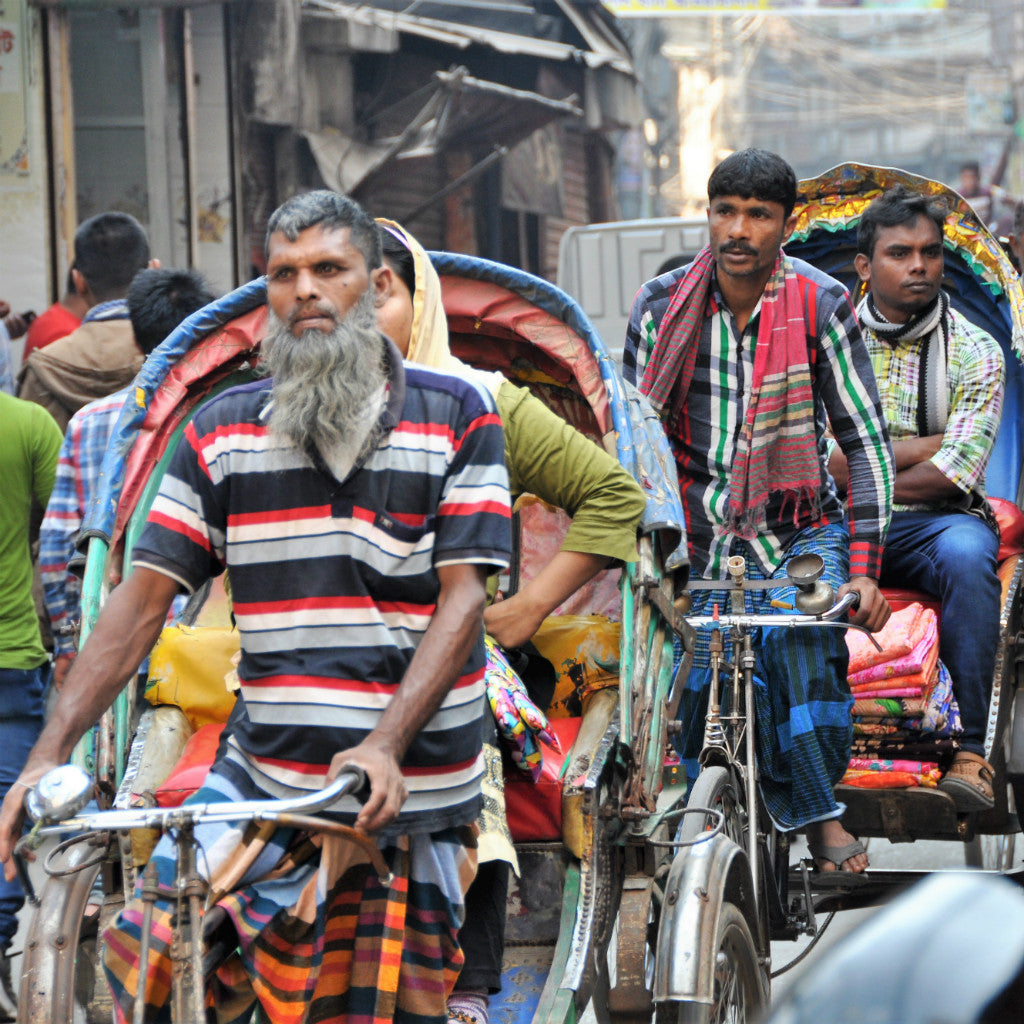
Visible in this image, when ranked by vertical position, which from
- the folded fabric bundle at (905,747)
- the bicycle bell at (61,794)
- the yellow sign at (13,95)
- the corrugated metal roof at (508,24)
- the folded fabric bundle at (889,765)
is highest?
the corrugated metal roof at (508,24)

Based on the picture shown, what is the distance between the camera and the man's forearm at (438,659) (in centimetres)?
260

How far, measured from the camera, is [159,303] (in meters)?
5.15

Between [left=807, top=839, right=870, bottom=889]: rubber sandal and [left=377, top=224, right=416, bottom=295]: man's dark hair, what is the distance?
209 cm

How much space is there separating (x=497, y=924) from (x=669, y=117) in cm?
2746

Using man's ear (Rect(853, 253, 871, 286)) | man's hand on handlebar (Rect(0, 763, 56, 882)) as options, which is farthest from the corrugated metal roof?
man's hand on handlebar (Rect(0, 763, 56, 882))

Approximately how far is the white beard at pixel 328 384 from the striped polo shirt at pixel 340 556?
0.04 m

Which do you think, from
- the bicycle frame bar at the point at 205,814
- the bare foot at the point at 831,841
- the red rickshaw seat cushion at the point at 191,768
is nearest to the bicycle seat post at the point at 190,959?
the bicycle frame bar at the point at 205,814

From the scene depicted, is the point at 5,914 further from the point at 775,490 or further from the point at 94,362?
the point at 775,490

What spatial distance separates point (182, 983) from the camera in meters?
2.49

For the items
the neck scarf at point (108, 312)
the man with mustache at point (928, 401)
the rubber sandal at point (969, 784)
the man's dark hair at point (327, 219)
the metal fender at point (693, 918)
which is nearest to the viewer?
the man's dark hair at point (327, 219)

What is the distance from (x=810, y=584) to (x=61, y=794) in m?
2.19

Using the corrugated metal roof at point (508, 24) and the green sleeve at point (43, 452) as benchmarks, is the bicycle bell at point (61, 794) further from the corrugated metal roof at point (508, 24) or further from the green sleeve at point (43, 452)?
the corrugated metal roof at point (508, 24)

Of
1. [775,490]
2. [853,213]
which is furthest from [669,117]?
[775,490]

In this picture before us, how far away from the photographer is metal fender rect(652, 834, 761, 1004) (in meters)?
3.20
